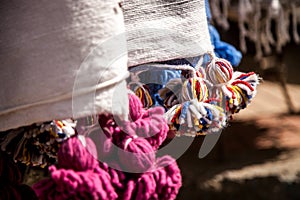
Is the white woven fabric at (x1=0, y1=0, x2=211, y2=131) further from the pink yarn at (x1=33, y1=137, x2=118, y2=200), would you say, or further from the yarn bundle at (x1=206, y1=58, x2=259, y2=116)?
the yarn bundle at (x1=206, y1=58, x2=259, y2=116)

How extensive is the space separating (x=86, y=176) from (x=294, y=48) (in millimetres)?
3002

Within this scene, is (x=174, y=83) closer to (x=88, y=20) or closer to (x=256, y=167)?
(x=88, y=20)

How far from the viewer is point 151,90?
0.62 meters

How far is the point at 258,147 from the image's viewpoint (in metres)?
2.48

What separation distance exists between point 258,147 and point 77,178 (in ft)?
6.93

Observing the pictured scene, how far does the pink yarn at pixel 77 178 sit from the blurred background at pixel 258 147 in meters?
0.84

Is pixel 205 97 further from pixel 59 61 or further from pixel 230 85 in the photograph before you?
pixel 59 61

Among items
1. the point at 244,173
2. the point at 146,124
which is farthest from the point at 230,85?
the point at 244,173

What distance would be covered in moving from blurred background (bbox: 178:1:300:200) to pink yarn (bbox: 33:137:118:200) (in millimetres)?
837

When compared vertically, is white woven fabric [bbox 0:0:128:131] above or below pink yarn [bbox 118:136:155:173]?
above

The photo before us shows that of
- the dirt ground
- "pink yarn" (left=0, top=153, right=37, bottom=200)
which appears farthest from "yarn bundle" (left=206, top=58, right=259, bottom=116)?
the dirt ground

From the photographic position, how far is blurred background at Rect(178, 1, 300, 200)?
1.86 meters

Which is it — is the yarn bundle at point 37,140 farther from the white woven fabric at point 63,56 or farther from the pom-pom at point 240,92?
the pom-pom at point 240,92

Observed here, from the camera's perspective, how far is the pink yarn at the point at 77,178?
0.44 metres
